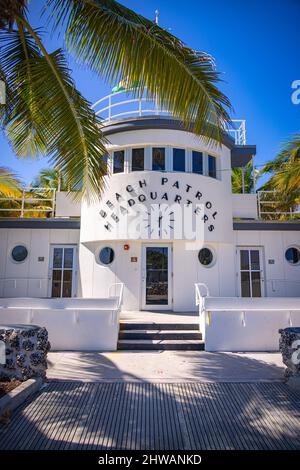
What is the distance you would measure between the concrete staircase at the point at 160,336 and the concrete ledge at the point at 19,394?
2.87 m

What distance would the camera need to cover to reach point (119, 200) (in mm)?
11531

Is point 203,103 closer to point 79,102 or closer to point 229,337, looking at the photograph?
point 79,102

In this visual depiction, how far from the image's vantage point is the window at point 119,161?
478 inches

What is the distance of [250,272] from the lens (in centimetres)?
1291

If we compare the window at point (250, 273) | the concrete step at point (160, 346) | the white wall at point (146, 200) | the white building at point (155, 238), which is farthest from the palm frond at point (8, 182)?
the window at point (250, 273)

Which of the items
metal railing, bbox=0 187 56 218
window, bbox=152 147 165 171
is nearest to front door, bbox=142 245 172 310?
window, bbox=152 147 165 171

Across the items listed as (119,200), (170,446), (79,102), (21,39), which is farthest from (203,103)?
(119,200)

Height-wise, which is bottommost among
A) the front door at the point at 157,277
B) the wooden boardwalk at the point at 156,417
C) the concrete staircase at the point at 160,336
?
the wooden boardwalk at the point at 156,417

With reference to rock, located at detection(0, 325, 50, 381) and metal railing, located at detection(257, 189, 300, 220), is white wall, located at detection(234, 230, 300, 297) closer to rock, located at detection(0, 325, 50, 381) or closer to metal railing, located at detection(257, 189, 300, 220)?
metal railing, located at detection(257, 189, 300, 220)

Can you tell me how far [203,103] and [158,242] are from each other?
24.1ft

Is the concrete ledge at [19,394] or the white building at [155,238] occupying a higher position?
the white building at [155,238]

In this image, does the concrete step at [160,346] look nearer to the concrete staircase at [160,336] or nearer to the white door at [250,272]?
the concrete staircase at [160,336]

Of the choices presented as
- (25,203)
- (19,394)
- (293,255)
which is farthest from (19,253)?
(293,255)

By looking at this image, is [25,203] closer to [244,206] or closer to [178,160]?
[178,160]
